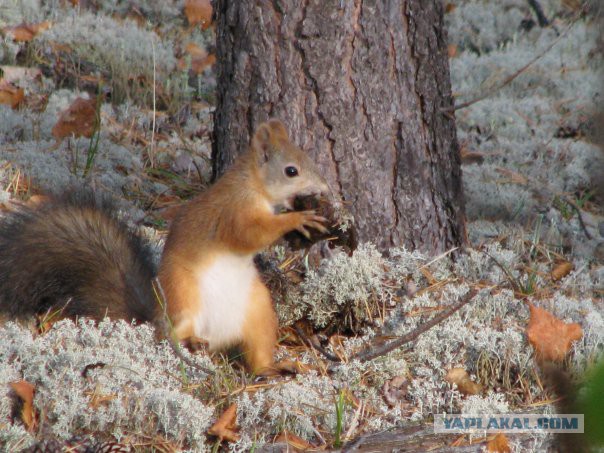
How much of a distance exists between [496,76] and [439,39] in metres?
2.37

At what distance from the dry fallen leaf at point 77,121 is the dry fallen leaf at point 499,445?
2.58 metres

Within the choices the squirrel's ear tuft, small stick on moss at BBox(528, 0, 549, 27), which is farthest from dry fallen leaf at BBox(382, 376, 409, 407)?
small stick on moss at BBox(528, 0, 549, 27)

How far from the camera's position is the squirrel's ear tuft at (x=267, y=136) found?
2.41 m

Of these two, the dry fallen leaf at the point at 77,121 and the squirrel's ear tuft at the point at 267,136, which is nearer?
the squirrel's ear tuft at the point at 267,136

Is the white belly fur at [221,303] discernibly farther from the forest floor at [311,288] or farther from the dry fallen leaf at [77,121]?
the dry fallen leaf at [77,121]

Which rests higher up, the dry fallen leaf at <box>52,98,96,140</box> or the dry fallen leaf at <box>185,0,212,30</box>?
the dry fallen leaf at <box>185,0,212,30</box>

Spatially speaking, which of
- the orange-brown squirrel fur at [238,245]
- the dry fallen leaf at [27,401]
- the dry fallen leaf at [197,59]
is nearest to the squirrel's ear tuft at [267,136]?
the orange-brown squirrel fur at [238,245]

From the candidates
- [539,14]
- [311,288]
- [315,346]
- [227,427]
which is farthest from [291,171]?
[539,14]

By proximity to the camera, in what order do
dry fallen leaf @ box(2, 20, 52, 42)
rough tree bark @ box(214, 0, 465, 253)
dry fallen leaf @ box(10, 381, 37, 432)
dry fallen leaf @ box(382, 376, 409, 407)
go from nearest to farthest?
dry fallen leaf @ box(10, 381, 37, 432), dry fallen leaf @ box(382, 376, 409, 407), rough tree bark @ box(214, 0, 465, 253), dry fallen leaf @ box(2, 20, 52, 42)

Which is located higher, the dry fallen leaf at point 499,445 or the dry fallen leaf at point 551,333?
the dry fallen leaf at point 551,333

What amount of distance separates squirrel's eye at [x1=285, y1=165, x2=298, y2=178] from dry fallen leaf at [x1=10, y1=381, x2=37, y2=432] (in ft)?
3.28

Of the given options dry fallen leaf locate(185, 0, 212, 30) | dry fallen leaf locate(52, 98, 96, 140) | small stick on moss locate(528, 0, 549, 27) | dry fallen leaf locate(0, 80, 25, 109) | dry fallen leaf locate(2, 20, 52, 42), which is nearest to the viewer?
dry fallen leaf locate(52, 98, 96, 140)

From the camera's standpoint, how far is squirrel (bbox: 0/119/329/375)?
7.40ft

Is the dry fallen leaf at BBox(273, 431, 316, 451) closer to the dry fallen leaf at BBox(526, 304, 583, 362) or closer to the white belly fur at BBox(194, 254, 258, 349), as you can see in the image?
Answer: the white belly fur at BBox(194, 254, 258, 349)
